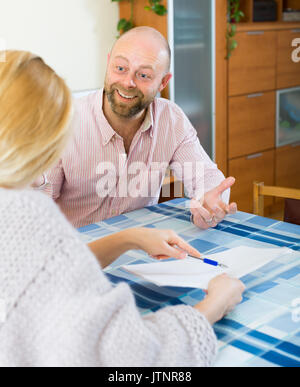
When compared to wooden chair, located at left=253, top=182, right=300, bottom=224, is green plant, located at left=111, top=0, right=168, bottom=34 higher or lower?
higher

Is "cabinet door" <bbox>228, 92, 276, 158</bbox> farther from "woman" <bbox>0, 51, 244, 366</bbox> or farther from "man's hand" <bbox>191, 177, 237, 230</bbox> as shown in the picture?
"woman" <bbox>0, 51, 244, 366</bbox>

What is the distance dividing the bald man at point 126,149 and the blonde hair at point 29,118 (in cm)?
103

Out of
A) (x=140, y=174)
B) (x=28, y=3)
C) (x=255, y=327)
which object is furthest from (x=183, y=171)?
(x=28, y=3)

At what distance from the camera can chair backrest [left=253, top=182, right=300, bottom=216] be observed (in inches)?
76.7

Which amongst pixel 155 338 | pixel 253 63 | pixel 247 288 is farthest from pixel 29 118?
pixel 253 63

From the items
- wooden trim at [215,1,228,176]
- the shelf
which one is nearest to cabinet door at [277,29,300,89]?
the shelf

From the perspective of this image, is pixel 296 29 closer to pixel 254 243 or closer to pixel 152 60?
pixel 152 60

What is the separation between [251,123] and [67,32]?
1446mm

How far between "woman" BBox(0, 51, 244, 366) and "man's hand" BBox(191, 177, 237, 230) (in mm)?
737

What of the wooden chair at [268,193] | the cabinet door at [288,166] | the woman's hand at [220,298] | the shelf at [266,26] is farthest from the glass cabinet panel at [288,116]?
the woman's hand at [220,298]

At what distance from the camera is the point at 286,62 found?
13.1ft

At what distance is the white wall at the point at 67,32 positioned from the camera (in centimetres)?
293

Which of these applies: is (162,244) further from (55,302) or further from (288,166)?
(288,166)

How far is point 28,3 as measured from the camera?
296 centimetres
